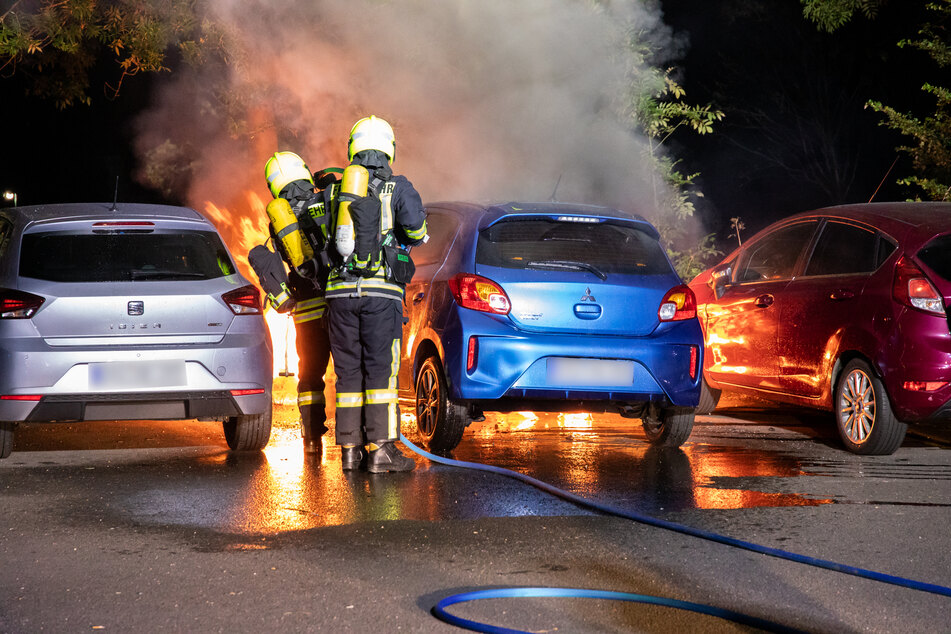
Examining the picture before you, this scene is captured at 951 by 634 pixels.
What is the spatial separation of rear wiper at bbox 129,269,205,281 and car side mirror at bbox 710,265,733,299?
4014 millimetres

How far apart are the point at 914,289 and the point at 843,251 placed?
2.78 ft

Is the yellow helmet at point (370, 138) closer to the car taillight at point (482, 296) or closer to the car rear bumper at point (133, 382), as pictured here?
the car taillight at point (482, 296)

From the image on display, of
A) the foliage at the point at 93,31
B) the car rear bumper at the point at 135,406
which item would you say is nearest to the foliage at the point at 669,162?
the foliage at the point at 93,31

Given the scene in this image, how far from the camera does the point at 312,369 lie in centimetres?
731

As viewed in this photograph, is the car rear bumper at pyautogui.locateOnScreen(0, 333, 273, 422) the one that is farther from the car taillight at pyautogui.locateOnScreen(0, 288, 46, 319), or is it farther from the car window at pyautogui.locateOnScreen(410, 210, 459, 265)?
the car window at pyautogui.locateOnScreen(410, 210, 459, 265)

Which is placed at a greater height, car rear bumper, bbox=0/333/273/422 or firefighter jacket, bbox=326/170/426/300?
firefighter jacket, bbox=326/170/426/300

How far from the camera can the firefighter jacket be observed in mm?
6461

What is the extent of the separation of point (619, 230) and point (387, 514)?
2.68 m

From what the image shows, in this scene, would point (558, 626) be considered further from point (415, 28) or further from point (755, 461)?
point (415, 28)

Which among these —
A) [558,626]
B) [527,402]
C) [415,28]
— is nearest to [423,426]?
[527,402]

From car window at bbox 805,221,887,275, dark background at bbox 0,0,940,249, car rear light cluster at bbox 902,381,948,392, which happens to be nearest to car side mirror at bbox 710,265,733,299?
car window at bbox 805,221,887,275

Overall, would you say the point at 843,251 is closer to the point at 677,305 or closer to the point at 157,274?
the point at 677,305

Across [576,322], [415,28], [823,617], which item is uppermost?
[415,28]

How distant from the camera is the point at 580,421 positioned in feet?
30.4
